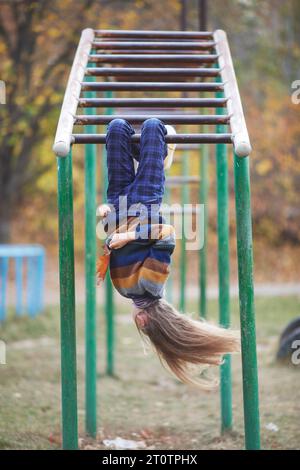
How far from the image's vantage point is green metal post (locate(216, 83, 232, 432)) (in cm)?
408

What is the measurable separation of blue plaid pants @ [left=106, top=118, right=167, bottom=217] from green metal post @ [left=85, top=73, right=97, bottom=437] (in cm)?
138

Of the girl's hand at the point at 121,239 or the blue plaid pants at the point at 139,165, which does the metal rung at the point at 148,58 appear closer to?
the blue plaid pants at the point at 139,165

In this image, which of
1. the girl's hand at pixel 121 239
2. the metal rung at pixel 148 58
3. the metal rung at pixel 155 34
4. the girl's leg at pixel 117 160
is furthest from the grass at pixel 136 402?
the metal rung at pixel 155 34

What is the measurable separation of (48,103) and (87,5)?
1.67 meters

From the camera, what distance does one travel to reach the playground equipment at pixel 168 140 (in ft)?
9.53

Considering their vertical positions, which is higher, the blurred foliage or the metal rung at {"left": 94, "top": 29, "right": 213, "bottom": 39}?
the blurred foliage

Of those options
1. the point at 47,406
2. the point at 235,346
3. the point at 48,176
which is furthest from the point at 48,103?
the point at 235,346

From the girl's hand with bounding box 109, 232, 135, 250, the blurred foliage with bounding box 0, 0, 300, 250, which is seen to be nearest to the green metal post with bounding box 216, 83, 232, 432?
the girl's hand with bounding box 109, 232, 135, 250

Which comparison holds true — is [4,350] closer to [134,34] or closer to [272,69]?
[134,34]

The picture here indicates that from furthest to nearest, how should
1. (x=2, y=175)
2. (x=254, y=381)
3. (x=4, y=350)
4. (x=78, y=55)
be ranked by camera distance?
(x=2, y=175) < (x=4, y=350) < (x=78, y=55) < (x=254, y=381)

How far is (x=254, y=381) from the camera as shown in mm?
2916

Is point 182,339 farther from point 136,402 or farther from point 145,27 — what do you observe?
point 145,27

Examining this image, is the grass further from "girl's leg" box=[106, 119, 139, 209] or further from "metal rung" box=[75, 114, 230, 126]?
"metal rung" box=[75, 114, 230, 126]

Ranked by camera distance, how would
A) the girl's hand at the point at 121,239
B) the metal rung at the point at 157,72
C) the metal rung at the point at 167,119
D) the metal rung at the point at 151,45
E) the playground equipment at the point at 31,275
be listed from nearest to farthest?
the girl's hand at the point at 121,239 < the metal rung at the point at 167,119 < the metal rung at the point at 157,72 < the metal rung at the point at 151,45 < the playground equipment at the point at 31,275
